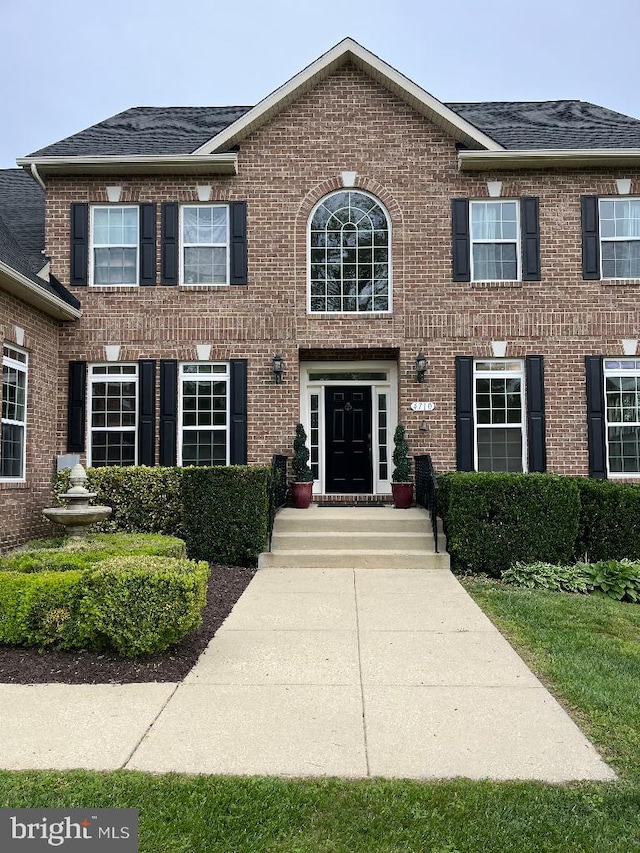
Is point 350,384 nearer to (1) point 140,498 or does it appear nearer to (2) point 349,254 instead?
(2) point 349,254

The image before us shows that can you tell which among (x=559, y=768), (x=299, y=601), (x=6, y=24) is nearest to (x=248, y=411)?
(x=299, y=601)

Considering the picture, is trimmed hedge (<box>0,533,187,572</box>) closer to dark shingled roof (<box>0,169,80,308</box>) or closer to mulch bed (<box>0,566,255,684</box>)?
mulch bed (<box>0,566,255,684</box>)

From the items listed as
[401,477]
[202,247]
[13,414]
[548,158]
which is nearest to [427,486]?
[401,477]

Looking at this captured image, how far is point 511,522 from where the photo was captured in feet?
30.0

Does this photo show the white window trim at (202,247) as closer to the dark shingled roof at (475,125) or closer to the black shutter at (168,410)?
the dark shingled roof at (475,125)

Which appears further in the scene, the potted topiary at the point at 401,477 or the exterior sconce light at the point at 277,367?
the exterior sconce light at the point at 277,367

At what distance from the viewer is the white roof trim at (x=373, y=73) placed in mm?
11609

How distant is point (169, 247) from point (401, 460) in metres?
5.29

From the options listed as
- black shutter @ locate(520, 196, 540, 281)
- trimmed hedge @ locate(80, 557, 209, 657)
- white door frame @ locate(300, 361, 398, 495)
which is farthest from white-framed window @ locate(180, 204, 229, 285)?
trimmed hedge @ locate(80, 557, 209, 657)

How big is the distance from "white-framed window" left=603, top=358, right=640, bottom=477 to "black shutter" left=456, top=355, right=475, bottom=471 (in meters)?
2.24

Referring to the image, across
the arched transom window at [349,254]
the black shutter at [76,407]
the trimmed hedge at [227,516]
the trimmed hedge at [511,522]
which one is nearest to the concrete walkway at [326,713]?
the trimmed hedge at [511,522]

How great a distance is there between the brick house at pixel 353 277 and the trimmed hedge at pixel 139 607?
6.36 meters

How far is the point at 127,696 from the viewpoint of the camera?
15.3 feet

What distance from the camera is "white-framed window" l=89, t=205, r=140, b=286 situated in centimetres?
1205
